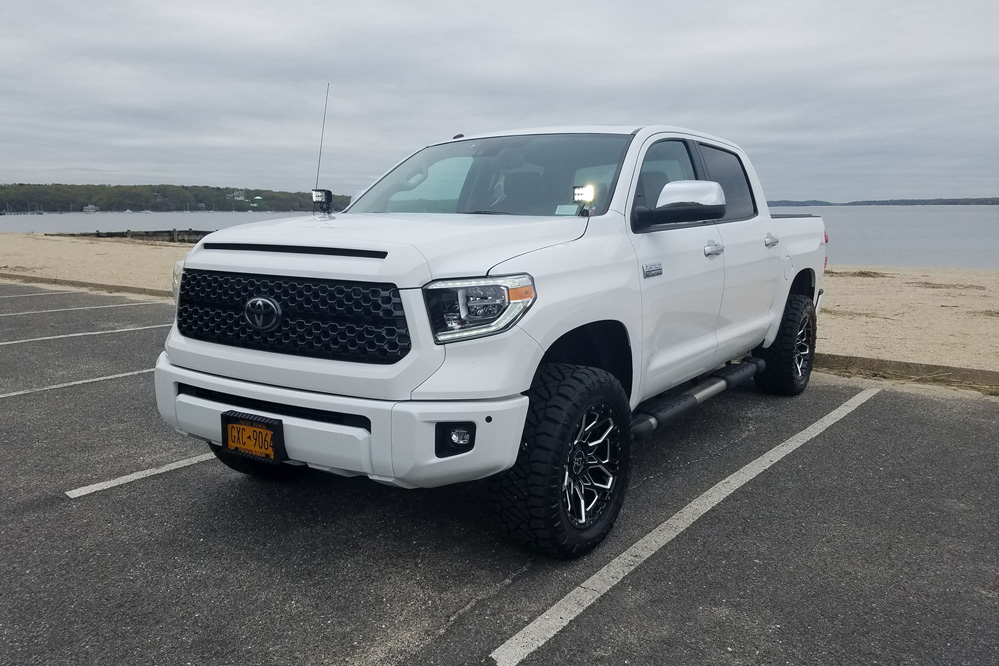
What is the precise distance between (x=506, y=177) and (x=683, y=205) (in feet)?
3.44

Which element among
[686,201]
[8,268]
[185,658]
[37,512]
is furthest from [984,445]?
[8,268]

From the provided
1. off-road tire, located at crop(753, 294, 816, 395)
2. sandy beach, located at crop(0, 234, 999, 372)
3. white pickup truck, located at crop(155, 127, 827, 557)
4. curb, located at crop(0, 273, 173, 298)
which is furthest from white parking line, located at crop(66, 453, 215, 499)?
curb, located at crop(0, 273, 173, 298)

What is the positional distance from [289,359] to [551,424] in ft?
3.55

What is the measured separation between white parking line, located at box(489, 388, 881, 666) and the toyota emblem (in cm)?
153

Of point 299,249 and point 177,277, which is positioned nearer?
point 299,249

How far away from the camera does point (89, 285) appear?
1484 centimetres

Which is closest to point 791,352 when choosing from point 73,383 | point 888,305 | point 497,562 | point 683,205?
point 683,205

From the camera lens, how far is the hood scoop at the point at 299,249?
312cm

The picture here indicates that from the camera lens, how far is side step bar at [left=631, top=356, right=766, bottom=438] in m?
4.06

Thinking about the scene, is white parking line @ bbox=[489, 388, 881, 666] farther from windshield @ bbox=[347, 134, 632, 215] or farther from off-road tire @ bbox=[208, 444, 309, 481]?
off-road tire @ bbox=[208, 444, 309, 481]

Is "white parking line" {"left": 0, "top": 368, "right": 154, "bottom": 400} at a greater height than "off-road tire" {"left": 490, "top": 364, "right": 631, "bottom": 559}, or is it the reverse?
"off-road tire" {"left": 490, "top": 364, "right": 631, "bottom": 559}

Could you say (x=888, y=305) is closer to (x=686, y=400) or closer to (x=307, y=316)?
(x=686, y=400)

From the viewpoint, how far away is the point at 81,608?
3080 millimetres

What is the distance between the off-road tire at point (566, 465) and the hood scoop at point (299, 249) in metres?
0.86
